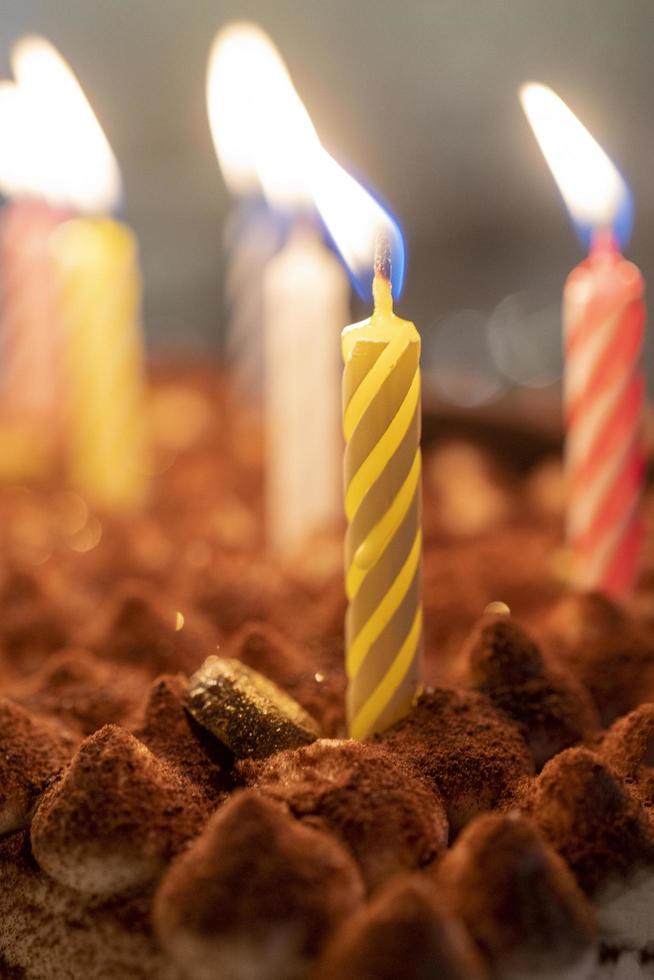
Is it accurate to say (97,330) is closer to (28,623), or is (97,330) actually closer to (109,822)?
(28,623)

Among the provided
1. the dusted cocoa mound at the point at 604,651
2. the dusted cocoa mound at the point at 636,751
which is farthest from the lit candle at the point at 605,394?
the dusted cocoa mound at the point at 636,751

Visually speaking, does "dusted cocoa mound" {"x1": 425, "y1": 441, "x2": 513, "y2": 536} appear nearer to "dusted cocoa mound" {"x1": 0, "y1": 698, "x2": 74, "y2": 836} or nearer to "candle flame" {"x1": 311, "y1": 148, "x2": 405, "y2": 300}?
"candle flame" {"x1": 311, "y1": 148, "x2": 405, "y2": 300}

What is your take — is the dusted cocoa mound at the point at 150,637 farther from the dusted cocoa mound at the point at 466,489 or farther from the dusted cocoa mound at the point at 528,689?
the dusted cocoa mound at the point at 466,489

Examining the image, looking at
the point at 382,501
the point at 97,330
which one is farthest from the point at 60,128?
the point at 382,501

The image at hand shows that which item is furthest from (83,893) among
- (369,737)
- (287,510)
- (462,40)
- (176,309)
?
(176,309)

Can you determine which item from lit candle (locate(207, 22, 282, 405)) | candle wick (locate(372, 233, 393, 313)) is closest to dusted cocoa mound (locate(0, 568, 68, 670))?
candle wick (locate(372, 233, 393, 313))
